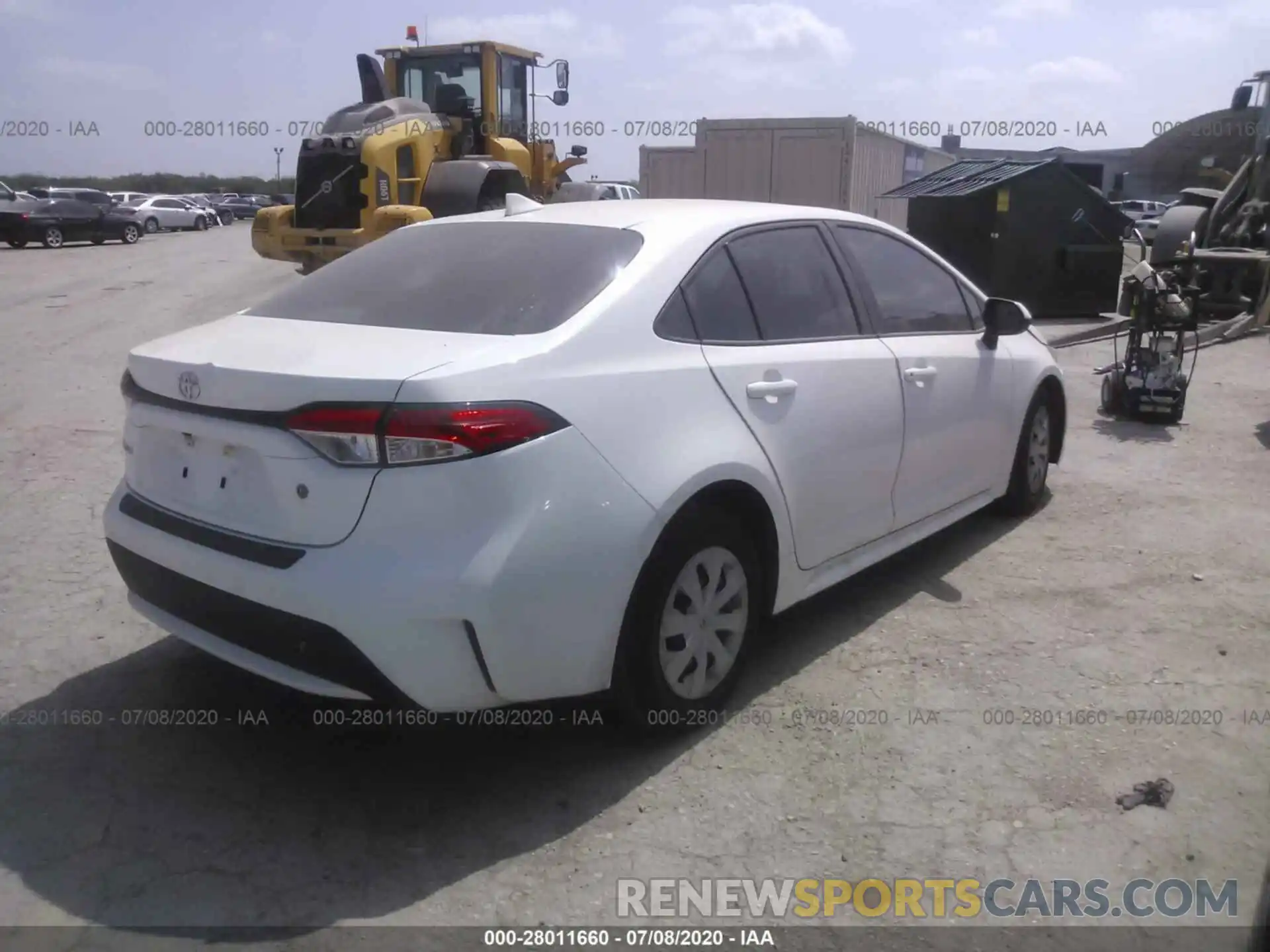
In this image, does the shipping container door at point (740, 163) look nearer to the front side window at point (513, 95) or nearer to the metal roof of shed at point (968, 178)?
the metal roof of shed at point (968, 178)

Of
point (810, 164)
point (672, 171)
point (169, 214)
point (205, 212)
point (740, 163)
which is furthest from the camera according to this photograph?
point (205, 212)

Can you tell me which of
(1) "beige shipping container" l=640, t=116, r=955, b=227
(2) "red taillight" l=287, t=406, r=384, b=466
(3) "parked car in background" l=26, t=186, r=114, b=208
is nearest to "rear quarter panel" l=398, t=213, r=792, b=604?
(2) "red taillight" l=287, t=406, r=384, b=466

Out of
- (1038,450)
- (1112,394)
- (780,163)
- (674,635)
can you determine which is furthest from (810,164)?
(674,635)

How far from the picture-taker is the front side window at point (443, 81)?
14328mm

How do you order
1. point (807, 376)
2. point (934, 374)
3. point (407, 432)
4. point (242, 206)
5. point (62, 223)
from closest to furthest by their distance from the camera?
point (407, 432), point (807, 376), point (934, 374), point (62, 223), point (242, 206)

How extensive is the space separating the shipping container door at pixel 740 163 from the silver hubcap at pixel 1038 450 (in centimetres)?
1321

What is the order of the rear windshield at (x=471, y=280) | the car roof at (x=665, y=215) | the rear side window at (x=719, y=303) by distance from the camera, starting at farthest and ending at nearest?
the car roof at (x=665, y=215) < the rear side window at (x=719, y=303) < the rear windshield at (x=471, y=280)

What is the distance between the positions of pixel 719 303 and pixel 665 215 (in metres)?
0.43

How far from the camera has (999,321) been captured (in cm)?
494

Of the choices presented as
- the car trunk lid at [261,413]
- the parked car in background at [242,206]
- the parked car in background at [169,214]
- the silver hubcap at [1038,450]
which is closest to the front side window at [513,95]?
the silver hubcap at [1038,450]

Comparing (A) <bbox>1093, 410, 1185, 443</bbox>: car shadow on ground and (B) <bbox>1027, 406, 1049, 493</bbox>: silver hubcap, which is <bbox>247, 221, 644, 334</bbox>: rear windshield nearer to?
(B) <bbox>1027, 406, 1049, 493</bbox>: silver hubcap

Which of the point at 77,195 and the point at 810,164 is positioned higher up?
the point at 810,164

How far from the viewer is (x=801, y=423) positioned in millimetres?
3695

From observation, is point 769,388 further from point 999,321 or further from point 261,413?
point 999,321
